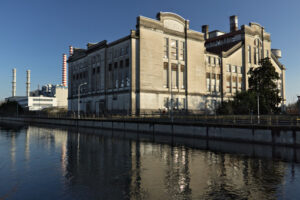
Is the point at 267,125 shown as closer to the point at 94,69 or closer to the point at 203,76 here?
the point at 203,76

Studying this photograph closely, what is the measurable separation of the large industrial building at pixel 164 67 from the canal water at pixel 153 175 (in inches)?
1601

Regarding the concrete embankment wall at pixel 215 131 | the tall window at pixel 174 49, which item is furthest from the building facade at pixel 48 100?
the concrete embankment wall at pixel 215 131

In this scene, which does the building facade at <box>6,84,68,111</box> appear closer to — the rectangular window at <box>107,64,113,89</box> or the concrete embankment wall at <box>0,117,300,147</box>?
the rectangular window at <box>107,64,113,89</box>

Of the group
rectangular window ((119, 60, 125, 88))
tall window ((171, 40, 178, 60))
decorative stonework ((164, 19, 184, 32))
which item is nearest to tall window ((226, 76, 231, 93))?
tall window ((171, 40, 178, 60))

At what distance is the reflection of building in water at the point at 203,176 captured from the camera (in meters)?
12.7

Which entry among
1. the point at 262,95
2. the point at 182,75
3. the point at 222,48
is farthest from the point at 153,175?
the point at 222,48

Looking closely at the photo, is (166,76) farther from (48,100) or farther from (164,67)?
(48,100)

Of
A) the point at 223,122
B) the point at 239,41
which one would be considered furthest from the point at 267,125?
the point at 239,41

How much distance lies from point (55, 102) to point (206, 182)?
166 m

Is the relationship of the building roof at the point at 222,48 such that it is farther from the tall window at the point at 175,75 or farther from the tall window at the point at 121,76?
the tall window at the point at 121,76

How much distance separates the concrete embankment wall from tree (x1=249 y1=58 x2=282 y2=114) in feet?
80.7

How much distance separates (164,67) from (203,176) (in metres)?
54.2

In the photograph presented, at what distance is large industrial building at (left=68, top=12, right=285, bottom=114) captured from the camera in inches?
2557

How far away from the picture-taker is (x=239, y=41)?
83938 millimetres
